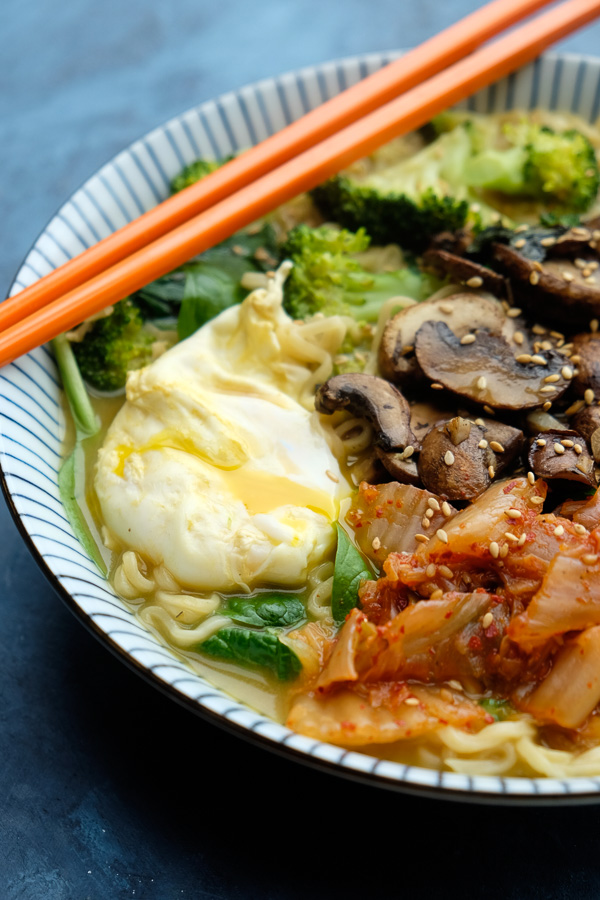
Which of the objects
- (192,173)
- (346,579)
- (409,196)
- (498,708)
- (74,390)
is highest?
(192,173)

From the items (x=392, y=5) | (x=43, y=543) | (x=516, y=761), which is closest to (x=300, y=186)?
(x=43, y=543)

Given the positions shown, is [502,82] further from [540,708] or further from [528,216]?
[540,708]

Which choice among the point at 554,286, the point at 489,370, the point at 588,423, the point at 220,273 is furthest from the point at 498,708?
the point at 220,273

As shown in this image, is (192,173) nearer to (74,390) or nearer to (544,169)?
(74,390)

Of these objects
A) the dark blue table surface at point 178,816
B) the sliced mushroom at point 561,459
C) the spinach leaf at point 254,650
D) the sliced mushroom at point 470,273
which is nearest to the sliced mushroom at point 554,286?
the sliced mushroom at point 470,273

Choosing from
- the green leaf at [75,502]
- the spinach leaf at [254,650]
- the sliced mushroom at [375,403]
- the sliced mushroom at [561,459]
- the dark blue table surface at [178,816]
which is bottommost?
the dark blue table surface at [178,816]

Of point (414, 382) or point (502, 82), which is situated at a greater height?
point (502, 82)

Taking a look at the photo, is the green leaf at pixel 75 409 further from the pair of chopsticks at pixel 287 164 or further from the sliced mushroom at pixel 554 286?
the sliced mushroom at pixel 554 286
